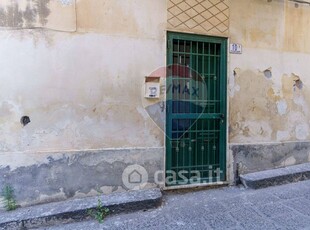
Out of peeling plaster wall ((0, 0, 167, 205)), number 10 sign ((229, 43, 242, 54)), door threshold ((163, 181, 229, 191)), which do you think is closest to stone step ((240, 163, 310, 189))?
door threshold ((163, 181, 229, 191))

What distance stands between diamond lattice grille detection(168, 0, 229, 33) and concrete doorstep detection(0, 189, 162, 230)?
249 cm

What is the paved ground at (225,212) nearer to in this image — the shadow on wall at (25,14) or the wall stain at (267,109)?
the wall stain at (267,109)

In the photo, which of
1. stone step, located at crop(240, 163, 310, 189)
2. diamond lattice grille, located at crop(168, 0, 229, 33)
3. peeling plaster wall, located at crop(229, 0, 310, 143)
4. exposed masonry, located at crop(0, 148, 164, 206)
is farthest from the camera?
peeling plaster wall, located at crop(229, 0, 310, 143)

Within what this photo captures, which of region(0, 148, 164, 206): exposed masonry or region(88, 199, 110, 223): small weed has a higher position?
region(0, 148, 164, 206): exposed masonry

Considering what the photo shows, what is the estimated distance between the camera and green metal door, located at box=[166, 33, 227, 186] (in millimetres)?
4152

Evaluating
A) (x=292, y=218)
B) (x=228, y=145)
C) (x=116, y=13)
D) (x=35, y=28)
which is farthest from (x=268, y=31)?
(x=35, y=28)

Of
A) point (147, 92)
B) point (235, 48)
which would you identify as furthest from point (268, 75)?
point (147, 92)

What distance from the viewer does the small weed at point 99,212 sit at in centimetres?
335

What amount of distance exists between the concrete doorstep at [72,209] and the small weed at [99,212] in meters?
0.04

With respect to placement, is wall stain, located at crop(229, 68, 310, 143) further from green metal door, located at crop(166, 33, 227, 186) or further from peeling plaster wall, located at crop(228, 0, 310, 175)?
green metal door, located at crop(166, 33, 227, 186)

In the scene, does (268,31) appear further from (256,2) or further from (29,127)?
(29,127)

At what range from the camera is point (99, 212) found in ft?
11.1

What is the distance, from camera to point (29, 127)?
3.50m
